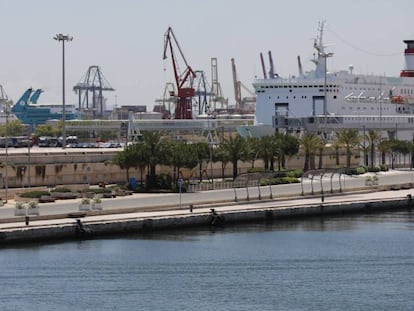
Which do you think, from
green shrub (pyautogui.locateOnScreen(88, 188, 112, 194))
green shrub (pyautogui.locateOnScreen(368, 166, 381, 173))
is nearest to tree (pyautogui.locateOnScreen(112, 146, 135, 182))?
green shrub (pyautogui.locateOnScreen(88, 188, 112, 194))

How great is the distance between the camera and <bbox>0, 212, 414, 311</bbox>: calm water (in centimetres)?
3347

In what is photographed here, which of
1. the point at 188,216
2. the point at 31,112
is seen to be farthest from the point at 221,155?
the point at 31,112

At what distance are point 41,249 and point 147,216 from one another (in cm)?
744

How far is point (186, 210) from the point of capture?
5134cm

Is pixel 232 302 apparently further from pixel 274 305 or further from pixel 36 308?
pixel 36 308

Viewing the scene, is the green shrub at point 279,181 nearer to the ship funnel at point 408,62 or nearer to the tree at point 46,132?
the ship funnel at point 408,62

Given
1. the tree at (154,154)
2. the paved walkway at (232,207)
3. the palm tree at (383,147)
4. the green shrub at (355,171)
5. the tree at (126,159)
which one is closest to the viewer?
the paved walkway at (232,207)

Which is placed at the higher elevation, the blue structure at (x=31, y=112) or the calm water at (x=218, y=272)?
the blue structure at (x=31, y=112)

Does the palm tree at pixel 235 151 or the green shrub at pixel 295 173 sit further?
the green shrub at pixel 295 173

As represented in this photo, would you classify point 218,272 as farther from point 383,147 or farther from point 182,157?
point 383,147

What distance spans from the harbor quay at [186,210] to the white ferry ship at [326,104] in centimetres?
2405

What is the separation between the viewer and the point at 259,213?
171ft

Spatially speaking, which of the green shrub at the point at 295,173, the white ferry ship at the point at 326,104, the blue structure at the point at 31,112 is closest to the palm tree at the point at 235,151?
the green shrub at the point at 295,173

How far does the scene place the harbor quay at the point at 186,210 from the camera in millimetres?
44875
